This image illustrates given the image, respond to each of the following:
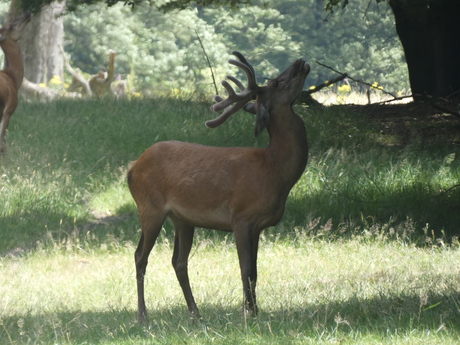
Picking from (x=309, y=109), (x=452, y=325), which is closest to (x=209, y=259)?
(x=452, y=325)

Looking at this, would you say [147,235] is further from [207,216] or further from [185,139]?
[185,139]

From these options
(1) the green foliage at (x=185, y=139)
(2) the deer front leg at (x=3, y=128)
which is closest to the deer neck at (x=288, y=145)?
(1) the green foliage at (x=185, y=139)

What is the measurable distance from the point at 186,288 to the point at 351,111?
30.7 ft

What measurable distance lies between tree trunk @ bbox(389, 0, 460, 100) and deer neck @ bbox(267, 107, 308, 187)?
10.1 meters

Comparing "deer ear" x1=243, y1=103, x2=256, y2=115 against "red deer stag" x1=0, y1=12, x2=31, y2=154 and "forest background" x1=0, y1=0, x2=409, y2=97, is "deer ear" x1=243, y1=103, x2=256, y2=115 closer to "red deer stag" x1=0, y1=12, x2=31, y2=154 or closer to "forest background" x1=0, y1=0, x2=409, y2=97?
"red deer stag" x1=0, y1=12, x2=31, y2=154

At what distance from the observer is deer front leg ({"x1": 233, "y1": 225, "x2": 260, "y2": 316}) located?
6.53 metres

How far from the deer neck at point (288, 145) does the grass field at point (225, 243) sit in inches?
39.2

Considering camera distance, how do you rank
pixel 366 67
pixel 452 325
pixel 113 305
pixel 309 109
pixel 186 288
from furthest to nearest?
pixel 366 67 < pixel 309 109 < pixel 113 305 < pixel 186 288 < pixel 452 325

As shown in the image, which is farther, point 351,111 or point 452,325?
point 351,111

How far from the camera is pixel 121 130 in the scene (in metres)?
16.4

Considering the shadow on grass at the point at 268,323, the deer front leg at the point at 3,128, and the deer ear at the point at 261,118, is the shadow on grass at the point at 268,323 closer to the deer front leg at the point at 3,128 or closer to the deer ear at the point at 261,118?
the deer ear at the point at 261,118

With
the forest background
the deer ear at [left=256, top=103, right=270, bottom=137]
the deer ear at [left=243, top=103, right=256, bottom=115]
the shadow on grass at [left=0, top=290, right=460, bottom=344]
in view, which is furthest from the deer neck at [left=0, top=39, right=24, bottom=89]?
the forest background

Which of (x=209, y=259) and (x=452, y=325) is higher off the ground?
(x=452, y=325)

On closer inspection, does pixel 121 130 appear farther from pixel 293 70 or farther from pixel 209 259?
pixel 293 70
